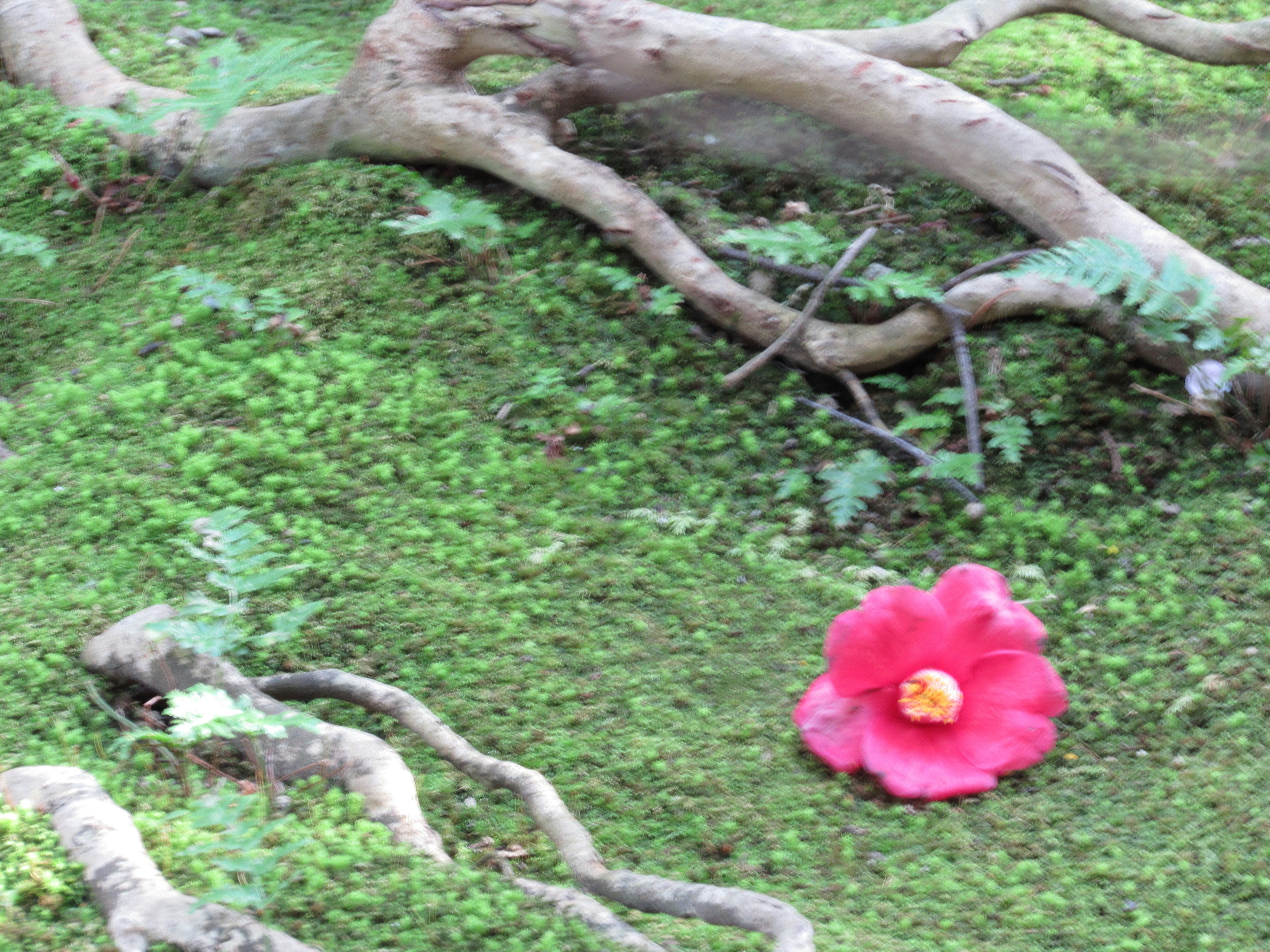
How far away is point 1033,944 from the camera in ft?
6.97

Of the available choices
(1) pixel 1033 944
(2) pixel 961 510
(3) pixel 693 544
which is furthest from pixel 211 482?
(1) pixel 1033 944

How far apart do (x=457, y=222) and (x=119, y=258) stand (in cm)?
137

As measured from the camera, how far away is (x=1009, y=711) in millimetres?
2523

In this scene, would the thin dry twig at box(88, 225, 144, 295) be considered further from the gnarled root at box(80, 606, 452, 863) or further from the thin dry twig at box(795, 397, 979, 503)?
the thin dry twig at box(795, 397, 979, 503)

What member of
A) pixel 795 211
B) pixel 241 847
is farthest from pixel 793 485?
pixel 241 847

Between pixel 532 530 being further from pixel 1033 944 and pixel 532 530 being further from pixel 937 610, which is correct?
pixel 1033 944

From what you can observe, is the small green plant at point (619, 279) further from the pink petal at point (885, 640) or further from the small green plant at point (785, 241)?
the pink petal at point (885, 640)

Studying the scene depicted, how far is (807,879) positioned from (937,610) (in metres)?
0.68

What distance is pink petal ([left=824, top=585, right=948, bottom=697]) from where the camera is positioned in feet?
8.21

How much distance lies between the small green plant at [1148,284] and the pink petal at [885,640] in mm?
1201

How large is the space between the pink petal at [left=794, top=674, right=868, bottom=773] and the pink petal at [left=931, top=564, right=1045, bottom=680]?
0.75ft

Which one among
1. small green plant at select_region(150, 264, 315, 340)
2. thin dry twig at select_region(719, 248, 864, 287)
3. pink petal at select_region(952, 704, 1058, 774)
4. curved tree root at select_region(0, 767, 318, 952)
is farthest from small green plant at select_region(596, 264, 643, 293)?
curved tree root at select_region(0, 767, 318, 952)

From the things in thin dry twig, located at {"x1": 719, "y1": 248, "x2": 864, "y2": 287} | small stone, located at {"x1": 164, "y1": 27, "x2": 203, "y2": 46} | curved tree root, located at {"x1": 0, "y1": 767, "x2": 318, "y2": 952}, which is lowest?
curved tree root, located at {"x1": 0, "y1": 767, "x2": 318, "y2": 952}

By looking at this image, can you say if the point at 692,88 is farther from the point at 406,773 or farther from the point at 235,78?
the point at 406,773
